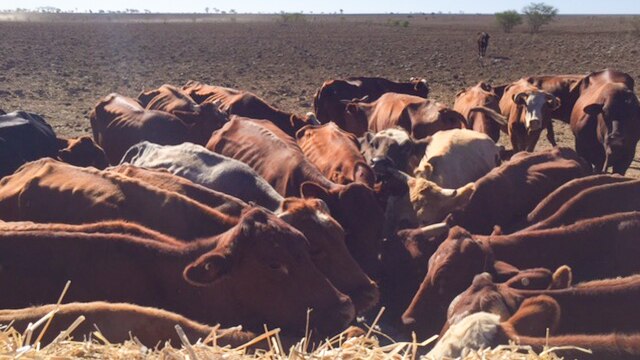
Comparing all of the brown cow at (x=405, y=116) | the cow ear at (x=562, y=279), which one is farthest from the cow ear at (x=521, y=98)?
the cow ear at (x=562, y=279)

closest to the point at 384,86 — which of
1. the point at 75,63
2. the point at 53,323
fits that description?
the point at 53,323

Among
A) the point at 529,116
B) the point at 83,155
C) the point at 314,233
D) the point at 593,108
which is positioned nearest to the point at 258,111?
the point at 83,155

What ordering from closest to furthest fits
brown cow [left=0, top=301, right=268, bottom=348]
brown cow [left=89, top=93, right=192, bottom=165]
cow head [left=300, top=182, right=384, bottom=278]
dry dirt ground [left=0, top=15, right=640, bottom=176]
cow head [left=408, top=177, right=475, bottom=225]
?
brown cow [left=0, top=301, right=268, bottom=348]
cow head [left=300, top=182, right=384, bottom=278]
cow head [left=408, top=177, right=475, bottom=225]
brown cow [left=89, top=93, right=192, bottom=165]
dry dirt ground [left=0, top=15, right=640, bottom=176]

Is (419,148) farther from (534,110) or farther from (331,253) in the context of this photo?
(534,110)

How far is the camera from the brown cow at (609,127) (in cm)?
966

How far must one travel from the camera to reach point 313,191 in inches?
246

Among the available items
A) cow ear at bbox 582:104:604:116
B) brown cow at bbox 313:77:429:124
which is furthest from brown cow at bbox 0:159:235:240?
brown cow at bbox 313:77:429:124

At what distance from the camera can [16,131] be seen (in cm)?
862

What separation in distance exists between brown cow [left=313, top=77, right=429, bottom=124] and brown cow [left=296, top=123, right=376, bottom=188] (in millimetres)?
3517

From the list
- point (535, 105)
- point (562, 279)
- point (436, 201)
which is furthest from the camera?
point (535, 105)

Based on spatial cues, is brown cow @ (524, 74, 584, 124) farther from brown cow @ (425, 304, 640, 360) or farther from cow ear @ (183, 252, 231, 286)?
cow ear @ (183, 252, 231, 286)

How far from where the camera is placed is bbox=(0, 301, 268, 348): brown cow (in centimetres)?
399

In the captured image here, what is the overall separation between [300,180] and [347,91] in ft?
20.7

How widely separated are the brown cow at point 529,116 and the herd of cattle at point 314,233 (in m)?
1.35
